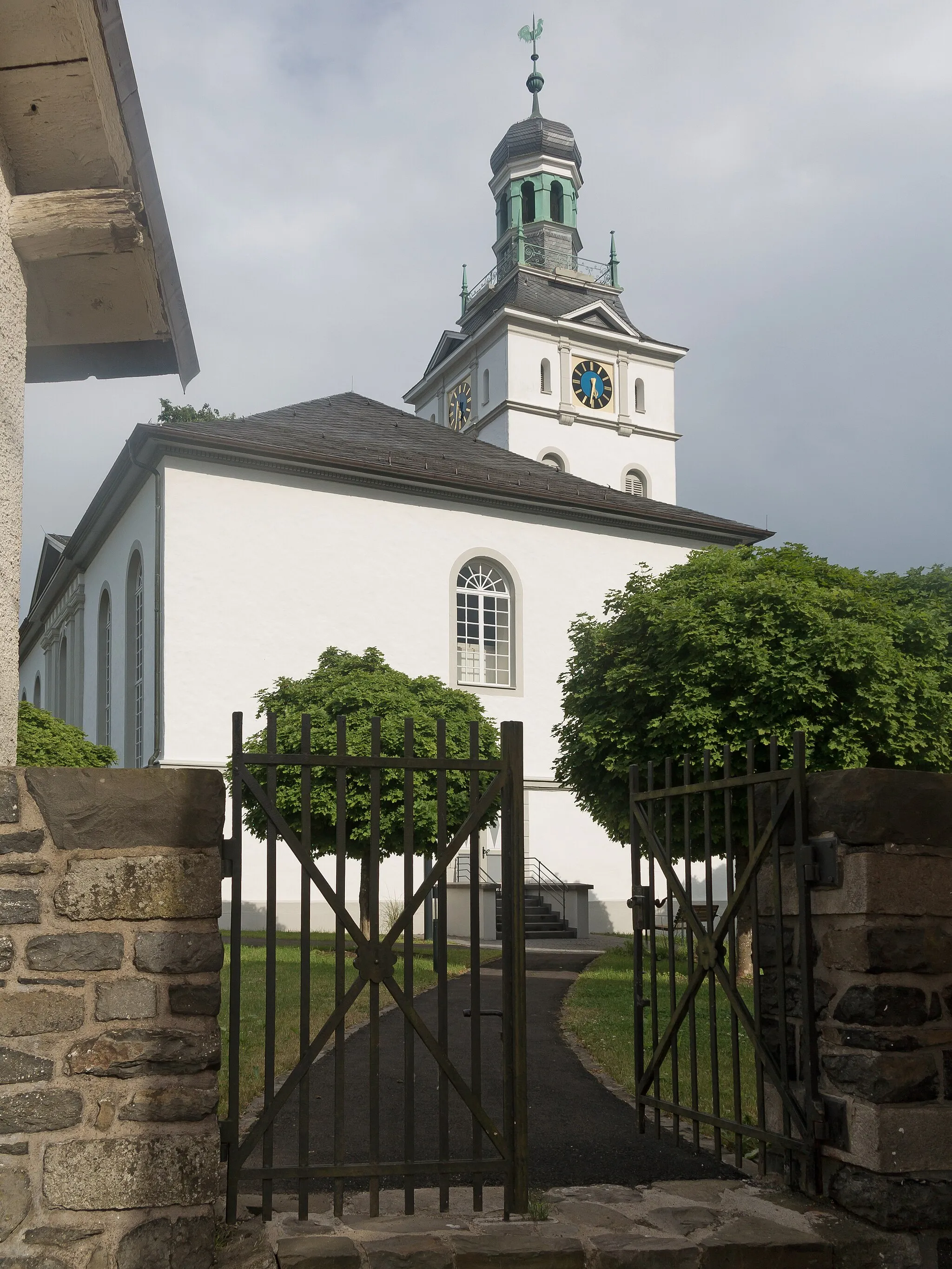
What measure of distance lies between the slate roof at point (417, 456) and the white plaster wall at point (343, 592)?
583 mm

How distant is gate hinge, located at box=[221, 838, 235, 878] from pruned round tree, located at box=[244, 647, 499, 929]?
9.78 metres

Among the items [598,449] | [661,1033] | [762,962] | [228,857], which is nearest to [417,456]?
[598,449]

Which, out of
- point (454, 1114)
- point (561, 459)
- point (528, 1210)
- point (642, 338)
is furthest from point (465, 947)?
point (642, 338)

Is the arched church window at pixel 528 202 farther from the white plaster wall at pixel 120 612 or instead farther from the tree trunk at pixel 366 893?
the tree trunk at pixel 366 893

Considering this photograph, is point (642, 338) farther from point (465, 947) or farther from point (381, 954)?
point (381, 954)

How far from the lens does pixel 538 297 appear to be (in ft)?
144

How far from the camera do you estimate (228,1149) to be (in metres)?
4.25

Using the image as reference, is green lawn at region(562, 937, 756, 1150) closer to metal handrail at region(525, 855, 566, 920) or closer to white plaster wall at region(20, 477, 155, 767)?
metal handrail at region(525, 855, 566, 920)

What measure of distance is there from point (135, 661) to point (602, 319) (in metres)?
22.5

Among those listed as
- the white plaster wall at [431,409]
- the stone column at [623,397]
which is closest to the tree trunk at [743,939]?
the stone column at [623,397]

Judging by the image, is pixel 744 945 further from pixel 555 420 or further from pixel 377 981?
pixel 555 420

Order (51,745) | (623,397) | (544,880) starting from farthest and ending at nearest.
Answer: (623,397) → (544,880) → (51,745)

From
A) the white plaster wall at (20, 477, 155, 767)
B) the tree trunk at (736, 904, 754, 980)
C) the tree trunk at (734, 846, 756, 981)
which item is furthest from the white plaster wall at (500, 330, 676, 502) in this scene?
the tree trunk at (736, 904, 754, 980)

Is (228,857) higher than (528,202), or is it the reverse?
(528,202)
